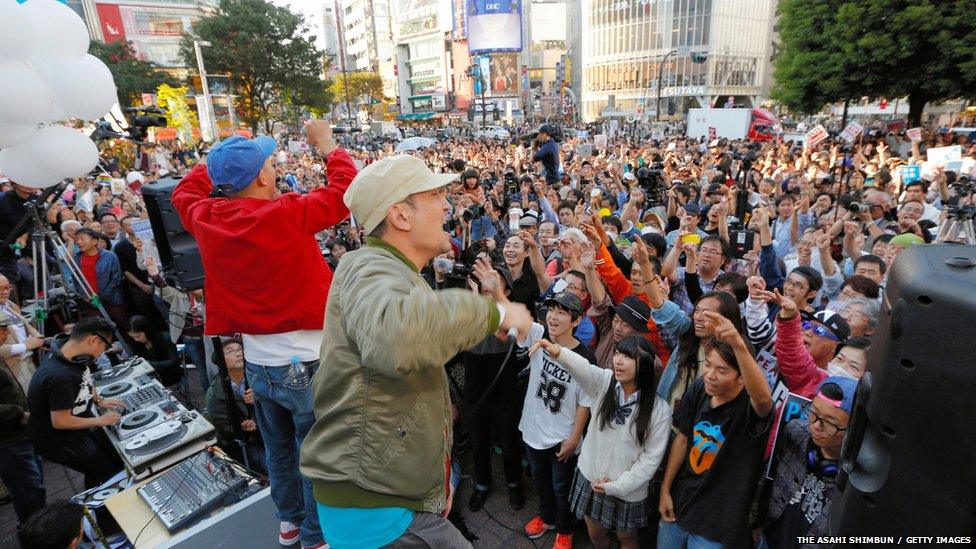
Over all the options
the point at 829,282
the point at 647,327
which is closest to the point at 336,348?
the point at 647,327

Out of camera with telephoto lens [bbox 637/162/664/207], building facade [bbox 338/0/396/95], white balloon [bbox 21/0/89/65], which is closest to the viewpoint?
white balloon [bbox 21/0/89/65]

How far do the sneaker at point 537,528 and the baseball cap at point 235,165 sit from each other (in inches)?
117

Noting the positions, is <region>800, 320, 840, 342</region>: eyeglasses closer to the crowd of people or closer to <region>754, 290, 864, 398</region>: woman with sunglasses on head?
the crowd of people

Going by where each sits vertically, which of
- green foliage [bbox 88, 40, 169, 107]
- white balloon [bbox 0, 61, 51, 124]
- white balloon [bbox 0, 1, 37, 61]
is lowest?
white balloon [bbox 0, 61, 51, 124]

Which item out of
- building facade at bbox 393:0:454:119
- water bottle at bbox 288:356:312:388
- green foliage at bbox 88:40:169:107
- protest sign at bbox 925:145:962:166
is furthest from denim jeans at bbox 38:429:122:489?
building facade at bbox 393:0:454:119

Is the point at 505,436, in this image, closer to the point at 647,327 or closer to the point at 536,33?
the point at 647,327

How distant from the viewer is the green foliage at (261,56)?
1291 inches

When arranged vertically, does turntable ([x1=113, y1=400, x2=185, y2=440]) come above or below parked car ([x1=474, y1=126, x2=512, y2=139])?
below

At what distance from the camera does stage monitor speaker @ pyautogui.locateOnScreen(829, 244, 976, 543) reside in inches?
35.4

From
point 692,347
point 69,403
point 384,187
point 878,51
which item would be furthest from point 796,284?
point 878,51

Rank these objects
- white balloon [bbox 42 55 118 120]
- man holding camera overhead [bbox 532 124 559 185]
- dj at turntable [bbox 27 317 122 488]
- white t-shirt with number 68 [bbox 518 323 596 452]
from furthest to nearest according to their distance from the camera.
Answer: man holding camera overhead [bbox 532 124 559 185]
white balloon [bbox 42 55 118 120]
dj at turntable [bbox 27 317 122 488]
white t-shirt with number 68 [bbox 518 323 596 452]

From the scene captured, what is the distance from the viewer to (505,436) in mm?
3795

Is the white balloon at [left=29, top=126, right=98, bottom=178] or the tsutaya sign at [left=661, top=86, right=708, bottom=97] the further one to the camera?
the tsutaya sign at [left=661, top=86, right=708, bottom=97]

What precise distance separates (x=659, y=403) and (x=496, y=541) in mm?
1673
